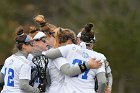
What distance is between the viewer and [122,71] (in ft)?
112

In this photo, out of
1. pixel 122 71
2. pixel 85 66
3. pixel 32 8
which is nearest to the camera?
pixel 85 66

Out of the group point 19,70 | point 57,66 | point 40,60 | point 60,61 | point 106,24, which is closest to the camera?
point 60,61

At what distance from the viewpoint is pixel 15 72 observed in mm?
10828

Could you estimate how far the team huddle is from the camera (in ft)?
34.7

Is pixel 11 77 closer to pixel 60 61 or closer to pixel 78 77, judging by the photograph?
pixel 60 61

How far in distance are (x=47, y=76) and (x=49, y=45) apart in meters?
0.52

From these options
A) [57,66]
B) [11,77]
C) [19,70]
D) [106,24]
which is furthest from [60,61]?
[106,24]

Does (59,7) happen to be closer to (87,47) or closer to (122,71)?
(122,71)

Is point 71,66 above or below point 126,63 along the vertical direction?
below

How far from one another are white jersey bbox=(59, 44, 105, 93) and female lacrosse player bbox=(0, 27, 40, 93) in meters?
0.44

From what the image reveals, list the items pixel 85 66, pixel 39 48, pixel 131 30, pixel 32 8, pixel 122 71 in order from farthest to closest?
pixel 32 8
pixel 131 30
pixel 122 71
pixel 39 48
pixel 85 66

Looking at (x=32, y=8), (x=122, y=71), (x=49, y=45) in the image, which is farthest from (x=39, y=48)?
(x=32, y=8)

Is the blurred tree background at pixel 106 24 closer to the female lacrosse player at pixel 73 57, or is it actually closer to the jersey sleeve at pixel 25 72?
the jersey sleeve at pixel 25 72

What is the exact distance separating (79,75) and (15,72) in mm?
854
